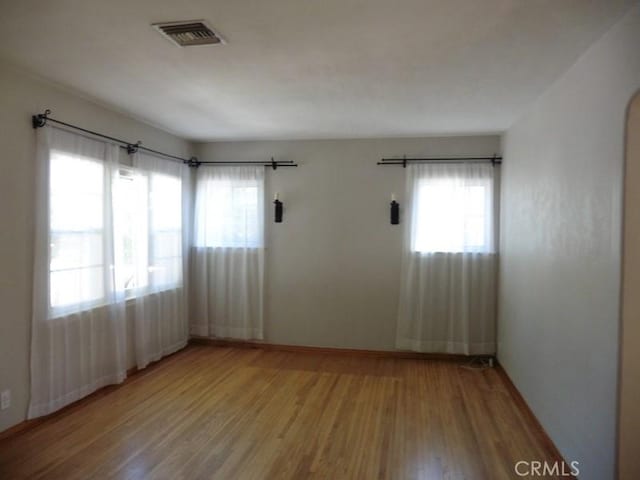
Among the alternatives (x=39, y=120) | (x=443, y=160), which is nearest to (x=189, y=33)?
(x=39, y=120)

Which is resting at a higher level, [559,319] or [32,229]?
[32,229]

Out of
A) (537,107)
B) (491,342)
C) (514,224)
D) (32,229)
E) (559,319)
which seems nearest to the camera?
(559,319)

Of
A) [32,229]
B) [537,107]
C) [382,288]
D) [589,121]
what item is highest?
[537,107]

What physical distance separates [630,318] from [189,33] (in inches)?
101

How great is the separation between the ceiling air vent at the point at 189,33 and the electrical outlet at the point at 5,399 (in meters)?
2.51

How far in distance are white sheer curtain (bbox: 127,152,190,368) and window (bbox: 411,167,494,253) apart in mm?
2652

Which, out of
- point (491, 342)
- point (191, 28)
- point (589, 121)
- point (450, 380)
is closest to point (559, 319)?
point (589, 121)

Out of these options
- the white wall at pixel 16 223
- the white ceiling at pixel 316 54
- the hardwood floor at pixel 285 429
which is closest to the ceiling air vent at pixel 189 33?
the white ceiling at pixel 316 54

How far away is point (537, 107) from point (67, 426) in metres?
4.20

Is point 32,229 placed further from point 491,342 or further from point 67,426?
point 491,342

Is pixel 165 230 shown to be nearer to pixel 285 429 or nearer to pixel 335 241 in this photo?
pixel 335 241

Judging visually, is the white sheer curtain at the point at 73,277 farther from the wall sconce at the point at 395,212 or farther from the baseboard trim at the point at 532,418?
the baseboard trim at the point at 532,418

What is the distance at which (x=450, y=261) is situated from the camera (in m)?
4.31

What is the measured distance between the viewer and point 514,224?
3.65 m
